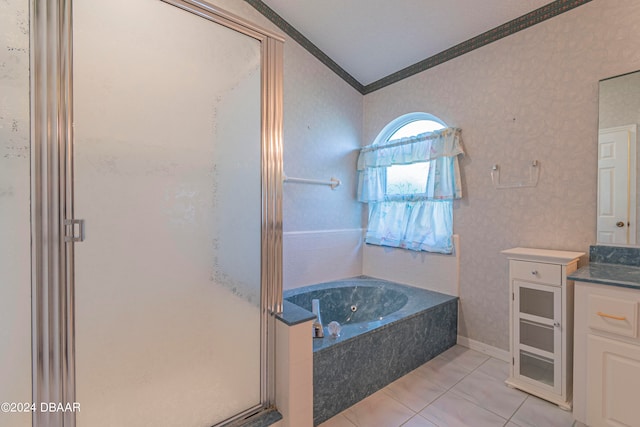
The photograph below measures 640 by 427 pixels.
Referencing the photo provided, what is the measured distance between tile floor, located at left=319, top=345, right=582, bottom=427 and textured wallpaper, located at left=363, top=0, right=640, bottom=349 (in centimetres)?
48

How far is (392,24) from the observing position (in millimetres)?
2395

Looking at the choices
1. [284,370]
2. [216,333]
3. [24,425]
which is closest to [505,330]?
[284,370]

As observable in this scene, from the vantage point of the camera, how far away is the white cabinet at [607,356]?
1370 millimetres

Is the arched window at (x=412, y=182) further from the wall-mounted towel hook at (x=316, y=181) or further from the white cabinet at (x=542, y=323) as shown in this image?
the white cabinet at (x=542, y=323)

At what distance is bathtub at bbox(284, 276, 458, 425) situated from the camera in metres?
1.66

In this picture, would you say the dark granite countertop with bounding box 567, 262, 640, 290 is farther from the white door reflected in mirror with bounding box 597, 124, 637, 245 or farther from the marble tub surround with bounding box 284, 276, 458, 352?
the marble tub surround with bounding box 284, 276, 458, 352

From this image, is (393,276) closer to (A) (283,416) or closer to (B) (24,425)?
(A) (283,416)

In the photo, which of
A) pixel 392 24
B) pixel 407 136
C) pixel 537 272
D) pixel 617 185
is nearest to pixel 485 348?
pixel 537 272

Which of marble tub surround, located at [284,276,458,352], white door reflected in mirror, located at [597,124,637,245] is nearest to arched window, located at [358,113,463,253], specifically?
marble tub surround, located at [284,276,458,352]

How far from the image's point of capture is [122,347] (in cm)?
112

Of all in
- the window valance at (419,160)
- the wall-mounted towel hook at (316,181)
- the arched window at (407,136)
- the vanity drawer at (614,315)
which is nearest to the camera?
the vanity drawer at (614,315)

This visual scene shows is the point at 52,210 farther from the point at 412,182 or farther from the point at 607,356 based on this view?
the point at 412,182

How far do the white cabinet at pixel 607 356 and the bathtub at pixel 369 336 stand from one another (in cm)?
91

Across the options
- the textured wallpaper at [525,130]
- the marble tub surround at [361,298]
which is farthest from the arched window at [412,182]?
the marble tub surround at [361,298]
